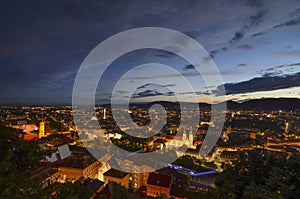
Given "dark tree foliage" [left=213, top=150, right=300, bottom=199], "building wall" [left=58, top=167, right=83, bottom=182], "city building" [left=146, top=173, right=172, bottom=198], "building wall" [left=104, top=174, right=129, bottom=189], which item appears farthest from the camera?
"building wall" [left=58, top=167, right=83, bottom=182]

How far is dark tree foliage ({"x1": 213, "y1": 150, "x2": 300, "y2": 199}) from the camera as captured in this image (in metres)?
2.69

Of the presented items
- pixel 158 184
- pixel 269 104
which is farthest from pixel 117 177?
pixel 269 104

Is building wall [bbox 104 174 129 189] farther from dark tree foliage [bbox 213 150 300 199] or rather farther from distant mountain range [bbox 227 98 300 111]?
distant mountain range [bbox 227 98 300 111]

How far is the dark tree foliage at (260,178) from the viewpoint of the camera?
8.84 feet

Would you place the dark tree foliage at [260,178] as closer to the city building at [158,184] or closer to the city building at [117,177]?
the city building at [158,184]

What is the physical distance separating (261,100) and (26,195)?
2073 inches

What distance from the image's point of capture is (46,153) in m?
3.33

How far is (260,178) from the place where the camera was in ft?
10.6

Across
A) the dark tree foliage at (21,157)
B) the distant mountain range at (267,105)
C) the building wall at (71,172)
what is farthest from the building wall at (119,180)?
the distant mountain range at (267,105)

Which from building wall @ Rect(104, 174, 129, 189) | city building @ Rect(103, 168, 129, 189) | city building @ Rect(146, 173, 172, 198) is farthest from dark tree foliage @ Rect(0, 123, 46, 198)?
city building @ Rect(103, 168, 129, 189)

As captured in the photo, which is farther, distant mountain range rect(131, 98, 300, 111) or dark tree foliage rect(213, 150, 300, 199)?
distant mountain range rect(131, 98, 300, 111)

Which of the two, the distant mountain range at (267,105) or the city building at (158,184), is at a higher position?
the distant mountain range at (267,105)

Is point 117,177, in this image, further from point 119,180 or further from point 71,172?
point 71,172

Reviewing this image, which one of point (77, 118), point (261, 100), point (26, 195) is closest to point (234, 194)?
point (26, 195)
